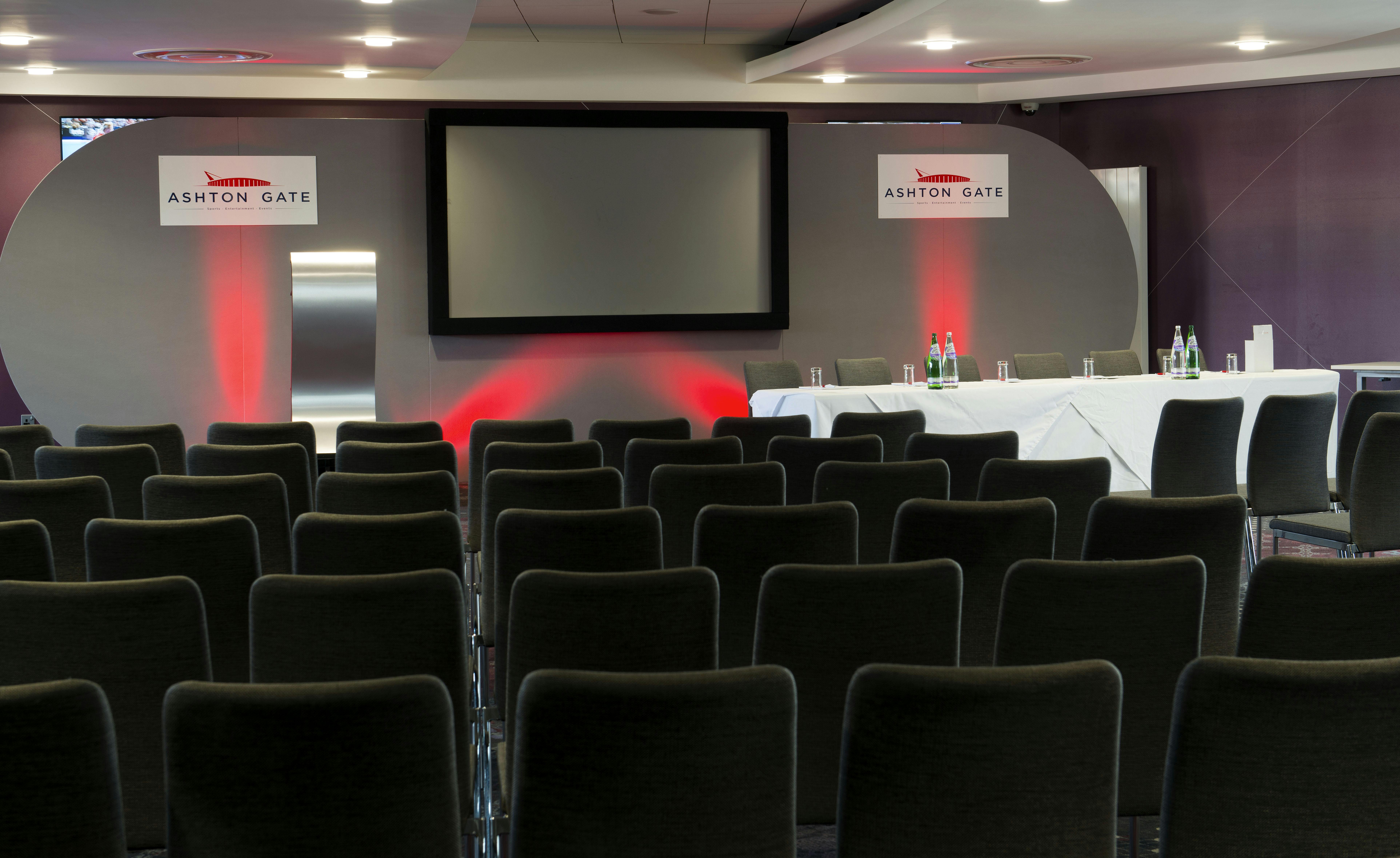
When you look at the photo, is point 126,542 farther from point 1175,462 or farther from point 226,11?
point 226,11

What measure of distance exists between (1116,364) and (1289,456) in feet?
11.5

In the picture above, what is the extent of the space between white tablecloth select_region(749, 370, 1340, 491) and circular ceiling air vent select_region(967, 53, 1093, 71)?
14.4 ft

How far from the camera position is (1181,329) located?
13.1m

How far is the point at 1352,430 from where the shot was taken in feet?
19.9

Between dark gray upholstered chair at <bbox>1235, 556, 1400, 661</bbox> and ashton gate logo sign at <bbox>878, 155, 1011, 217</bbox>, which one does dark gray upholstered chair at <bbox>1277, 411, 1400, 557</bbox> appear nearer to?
dark gray upholstered chair at <bbox>1235, 556, 1400, 661</bbox>

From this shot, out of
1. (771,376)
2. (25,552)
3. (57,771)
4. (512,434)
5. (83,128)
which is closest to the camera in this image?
(57,771)

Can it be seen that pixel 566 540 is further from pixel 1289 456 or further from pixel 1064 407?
pixel 1064 407

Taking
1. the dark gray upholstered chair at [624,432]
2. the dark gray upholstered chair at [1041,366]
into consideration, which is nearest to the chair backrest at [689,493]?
the dark gray upholstered chair at [624,432]

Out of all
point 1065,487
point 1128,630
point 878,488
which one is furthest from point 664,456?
point 1128,630

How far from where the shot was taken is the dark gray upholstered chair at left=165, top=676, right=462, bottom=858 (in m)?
1.79

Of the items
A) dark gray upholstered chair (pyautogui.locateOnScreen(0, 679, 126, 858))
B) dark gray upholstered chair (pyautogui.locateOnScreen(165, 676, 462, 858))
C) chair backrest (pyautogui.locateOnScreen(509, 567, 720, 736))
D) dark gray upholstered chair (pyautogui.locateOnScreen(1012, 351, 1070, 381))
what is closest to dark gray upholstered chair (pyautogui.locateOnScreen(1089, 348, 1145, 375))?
dark gray upholstered chair (pyautogui.locateOnScreen(1012, 351, 1070, 381))

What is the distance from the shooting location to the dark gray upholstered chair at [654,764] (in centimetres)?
180

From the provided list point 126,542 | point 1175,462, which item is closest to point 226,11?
point 126,542

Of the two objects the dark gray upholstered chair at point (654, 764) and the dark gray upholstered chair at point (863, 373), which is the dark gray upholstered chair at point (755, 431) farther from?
the dark gray upholstered chair at point (654, 764)
